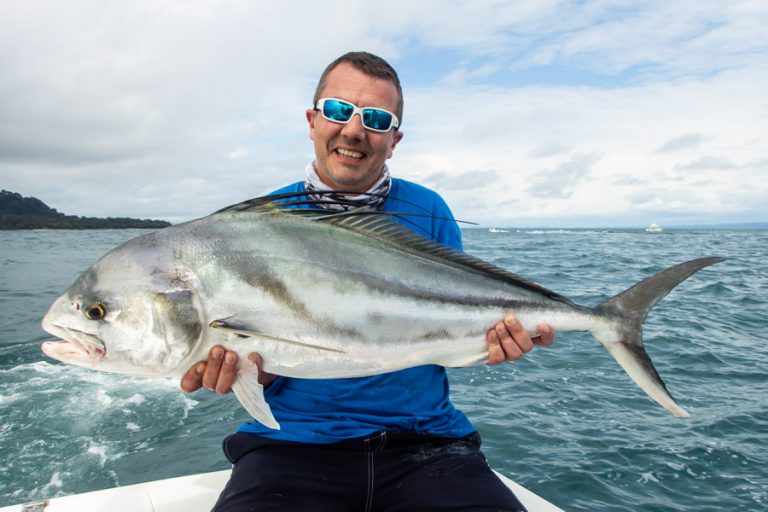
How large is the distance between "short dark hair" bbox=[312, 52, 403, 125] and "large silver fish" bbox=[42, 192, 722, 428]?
3.39 ft

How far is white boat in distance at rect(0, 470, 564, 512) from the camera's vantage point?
3.27 metres

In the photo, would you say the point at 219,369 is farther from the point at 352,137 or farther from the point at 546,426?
the point at 546,426

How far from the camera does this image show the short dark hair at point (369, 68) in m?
3.13

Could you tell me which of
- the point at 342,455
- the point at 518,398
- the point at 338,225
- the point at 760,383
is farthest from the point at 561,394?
the point at 338,225

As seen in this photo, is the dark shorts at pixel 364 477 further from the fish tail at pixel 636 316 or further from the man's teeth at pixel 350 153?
the man's teeth at pixel 350 153

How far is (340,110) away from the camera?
120 inches

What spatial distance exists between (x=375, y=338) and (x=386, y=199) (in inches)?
44.1

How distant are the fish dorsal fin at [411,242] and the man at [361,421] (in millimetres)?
164

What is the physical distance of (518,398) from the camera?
730 centimetres

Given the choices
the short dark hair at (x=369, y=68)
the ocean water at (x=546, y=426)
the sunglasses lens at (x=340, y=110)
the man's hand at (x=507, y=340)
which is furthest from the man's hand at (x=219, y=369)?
the ocean water at (x=546, y=426)

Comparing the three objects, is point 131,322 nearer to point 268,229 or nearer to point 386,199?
point 268,229

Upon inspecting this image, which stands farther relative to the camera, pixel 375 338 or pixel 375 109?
pixel 375 109

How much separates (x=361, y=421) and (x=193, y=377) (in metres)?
0.88

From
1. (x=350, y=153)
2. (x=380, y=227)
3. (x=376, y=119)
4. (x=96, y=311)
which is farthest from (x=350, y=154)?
(x=96, y=311)
